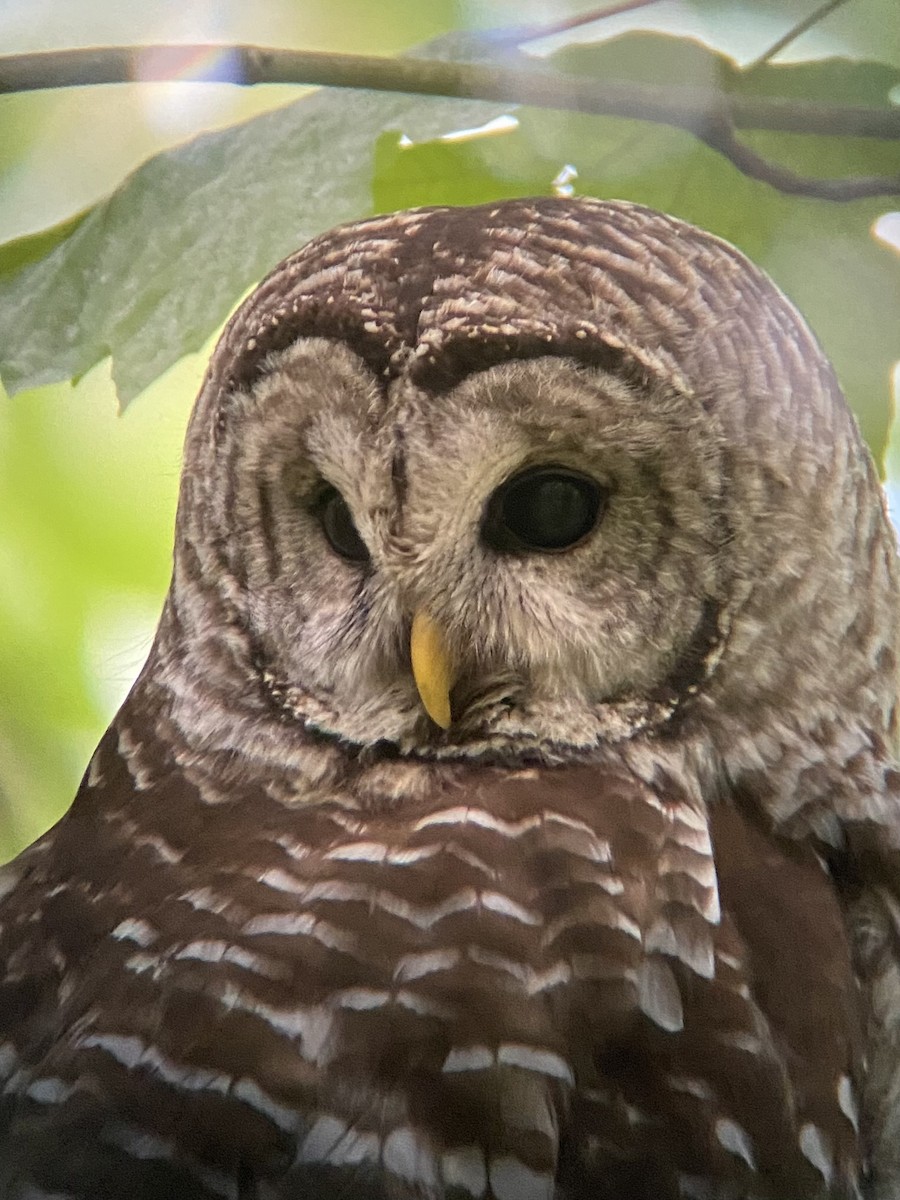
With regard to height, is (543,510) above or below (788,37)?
below

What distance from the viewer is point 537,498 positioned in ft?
2.73

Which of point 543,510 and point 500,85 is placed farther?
point 543,510

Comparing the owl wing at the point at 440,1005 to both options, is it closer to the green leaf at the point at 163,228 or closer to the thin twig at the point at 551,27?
the green leaf at the point at 163,228

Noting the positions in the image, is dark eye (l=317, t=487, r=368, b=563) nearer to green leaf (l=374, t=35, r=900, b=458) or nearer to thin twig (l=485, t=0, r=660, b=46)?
green leaf (l=374, t=35, r=900, b=458)

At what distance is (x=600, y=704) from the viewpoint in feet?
2.81

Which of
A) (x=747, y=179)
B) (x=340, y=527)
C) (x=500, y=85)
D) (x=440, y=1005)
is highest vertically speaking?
(x=500, y=85)

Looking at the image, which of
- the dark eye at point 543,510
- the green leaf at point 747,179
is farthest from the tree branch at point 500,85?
the dark eye at point 543,510

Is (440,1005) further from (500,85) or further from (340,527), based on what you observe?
(500,85)

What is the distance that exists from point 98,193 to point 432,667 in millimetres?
363

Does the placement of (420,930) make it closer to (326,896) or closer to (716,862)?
(326,896)

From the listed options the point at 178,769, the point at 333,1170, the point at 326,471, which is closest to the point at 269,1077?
the point at 333,1170

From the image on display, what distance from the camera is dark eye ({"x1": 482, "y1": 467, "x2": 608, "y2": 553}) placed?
82 centimetres

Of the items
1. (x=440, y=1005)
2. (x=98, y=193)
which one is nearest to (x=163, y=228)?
(x=98, y=193)

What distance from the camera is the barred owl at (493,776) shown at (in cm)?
69
